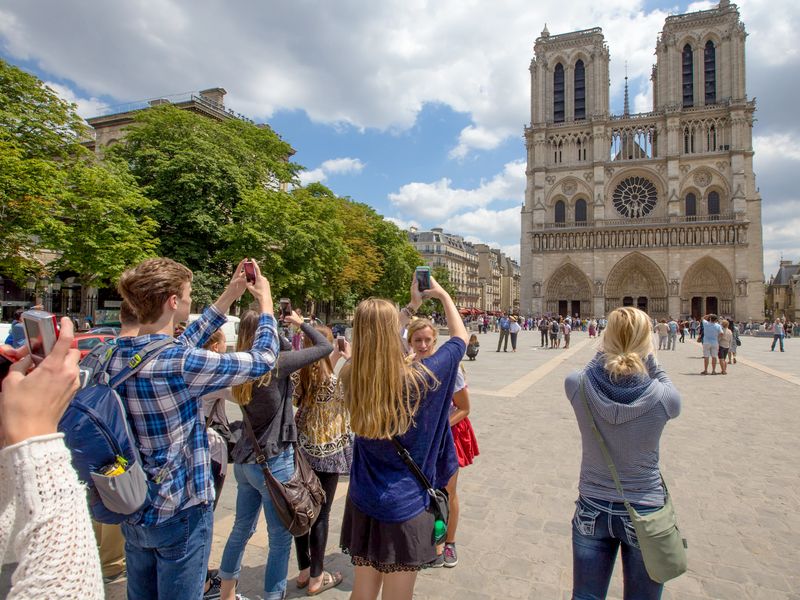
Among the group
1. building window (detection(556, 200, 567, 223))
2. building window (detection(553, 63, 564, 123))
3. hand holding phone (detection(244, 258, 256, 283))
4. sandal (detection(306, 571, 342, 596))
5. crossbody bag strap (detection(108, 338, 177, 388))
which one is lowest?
sandal (detection(306, 571, 342, 596))

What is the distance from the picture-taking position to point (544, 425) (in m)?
8.15

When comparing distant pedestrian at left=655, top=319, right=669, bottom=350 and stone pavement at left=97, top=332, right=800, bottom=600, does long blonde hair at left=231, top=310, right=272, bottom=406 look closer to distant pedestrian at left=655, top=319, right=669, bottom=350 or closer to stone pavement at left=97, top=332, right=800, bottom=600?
stone pavement at left=97, top=332, right=800, bottom=600

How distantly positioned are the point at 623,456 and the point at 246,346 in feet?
7.09

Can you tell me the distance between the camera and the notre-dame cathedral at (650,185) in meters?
50.1

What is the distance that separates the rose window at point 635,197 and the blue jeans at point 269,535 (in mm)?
58133

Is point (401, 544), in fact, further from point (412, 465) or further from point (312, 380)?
point (312, 380)

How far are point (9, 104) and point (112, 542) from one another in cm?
1843

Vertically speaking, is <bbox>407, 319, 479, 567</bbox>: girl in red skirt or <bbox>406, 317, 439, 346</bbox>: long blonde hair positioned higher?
<bbox>406, 317, 439, 346</bbox>: long blonde hair

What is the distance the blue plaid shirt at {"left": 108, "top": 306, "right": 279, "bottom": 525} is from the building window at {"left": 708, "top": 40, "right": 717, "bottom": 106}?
63.1 m

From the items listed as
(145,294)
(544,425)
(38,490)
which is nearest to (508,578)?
(145,294)

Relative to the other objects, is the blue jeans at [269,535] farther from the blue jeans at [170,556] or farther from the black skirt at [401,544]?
the black skirt at [401,544]

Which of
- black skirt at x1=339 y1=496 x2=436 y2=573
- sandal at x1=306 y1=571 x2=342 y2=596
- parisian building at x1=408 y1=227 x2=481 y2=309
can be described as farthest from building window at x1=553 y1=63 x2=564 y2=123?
black skirt at x1=339 y1=496 x2=436 y2=573

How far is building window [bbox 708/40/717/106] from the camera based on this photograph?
51.9 meters

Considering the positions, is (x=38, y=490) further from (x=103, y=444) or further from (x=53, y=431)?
(x=103, y=444)
